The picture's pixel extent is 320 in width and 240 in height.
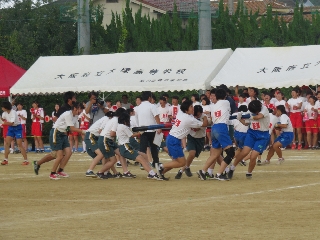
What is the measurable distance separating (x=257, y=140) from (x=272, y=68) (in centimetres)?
1212

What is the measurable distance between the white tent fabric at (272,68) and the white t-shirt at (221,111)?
36.0ft

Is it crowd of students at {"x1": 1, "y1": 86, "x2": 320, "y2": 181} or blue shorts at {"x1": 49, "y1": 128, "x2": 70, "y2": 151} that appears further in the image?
blue shorts at {"x1": 49, "y1": 128, "x2": 70, "y2": 151}

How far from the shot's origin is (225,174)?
18.5 metres

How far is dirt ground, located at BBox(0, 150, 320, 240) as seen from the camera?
1110cm

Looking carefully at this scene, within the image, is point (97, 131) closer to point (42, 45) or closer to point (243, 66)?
point (243, 66)

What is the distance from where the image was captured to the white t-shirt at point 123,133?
19.0 m

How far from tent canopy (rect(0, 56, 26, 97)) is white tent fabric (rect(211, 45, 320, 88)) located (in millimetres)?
8257

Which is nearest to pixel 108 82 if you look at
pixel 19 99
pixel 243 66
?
pixel 243 66

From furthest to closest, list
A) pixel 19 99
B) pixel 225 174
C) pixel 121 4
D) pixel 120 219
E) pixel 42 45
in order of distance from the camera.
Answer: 1. pixel 121 4
2. pixel 42 45
3. pixel 19 99
4. pixel 225 174
5. pixel 120 219

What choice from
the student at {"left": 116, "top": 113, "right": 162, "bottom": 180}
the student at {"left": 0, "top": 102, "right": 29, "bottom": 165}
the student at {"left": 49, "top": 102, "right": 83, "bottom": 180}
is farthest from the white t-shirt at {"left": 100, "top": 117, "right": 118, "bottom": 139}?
the student at {"left": 0, "top": 102, "right": 29, "bottom": 165}

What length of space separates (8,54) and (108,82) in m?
12.3

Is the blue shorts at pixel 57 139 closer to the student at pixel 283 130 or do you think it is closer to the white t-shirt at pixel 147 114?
the white t-shirt at pixel 147 114

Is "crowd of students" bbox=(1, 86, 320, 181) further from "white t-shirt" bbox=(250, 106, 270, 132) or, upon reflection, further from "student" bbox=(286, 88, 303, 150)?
"student" bbox=(286, 88, 303, 150)

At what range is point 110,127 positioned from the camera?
63.3 feet
